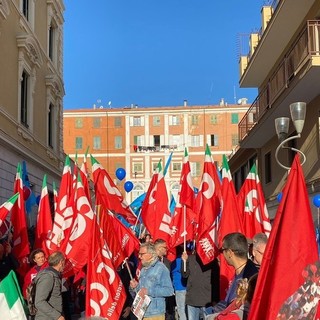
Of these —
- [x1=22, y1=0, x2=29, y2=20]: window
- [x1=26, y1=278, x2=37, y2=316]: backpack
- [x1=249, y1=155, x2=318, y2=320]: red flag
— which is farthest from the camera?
[x1=22, y1=0, x2=29, y2=20]: window

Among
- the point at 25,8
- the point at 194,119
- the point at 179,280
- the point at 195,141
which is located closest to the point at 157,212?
the point at 179,280

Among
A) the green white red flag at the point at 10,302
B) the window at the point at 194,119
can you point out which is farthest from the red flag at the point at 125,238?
the window at the point at 194,119

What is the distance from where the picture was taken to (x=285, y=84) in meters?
16.9

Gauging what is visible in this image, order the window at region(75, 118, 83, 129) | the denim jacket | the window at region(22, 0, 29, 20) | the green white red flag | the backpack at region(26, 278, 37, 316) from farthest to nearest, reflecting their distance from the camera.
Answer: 1. the window at region(75, 118, 83, 129)
2. the window at region(22, 0, 29, 20)
3. the denim jacket
4. the backpack at region(26, 278, 37, 316)
5. the green white red flag

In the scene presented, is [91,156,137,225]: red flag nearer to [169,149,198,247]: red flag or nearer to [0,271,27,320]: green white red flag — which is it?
[169,149,198,247]: red flag

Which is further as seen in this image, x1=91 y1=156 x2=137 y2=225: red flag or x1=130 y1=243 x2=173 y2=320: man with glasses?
x1=91 y1=156 x2=137 y2=225: red flag

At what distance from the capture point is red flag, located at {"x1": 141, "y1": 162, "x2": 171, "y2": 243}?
10250mm

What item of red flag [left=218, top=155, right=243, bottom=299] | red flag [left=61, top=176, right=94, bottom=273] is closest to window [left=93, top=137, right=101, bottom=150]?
red flag [left=61, top=176, right=94, bottom=273]

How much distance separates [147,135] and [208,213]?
62.7 m

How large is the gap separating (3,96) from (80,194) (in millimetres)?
9918

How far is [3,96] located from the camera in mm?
17438

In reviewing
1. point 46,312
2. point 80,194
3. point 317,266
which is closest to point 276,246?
point 317,266

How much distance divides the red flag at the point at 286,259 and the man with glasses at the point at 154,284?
385 cm

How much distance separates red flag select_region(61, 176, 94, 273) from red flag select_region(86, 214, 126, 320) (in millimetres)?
1521
